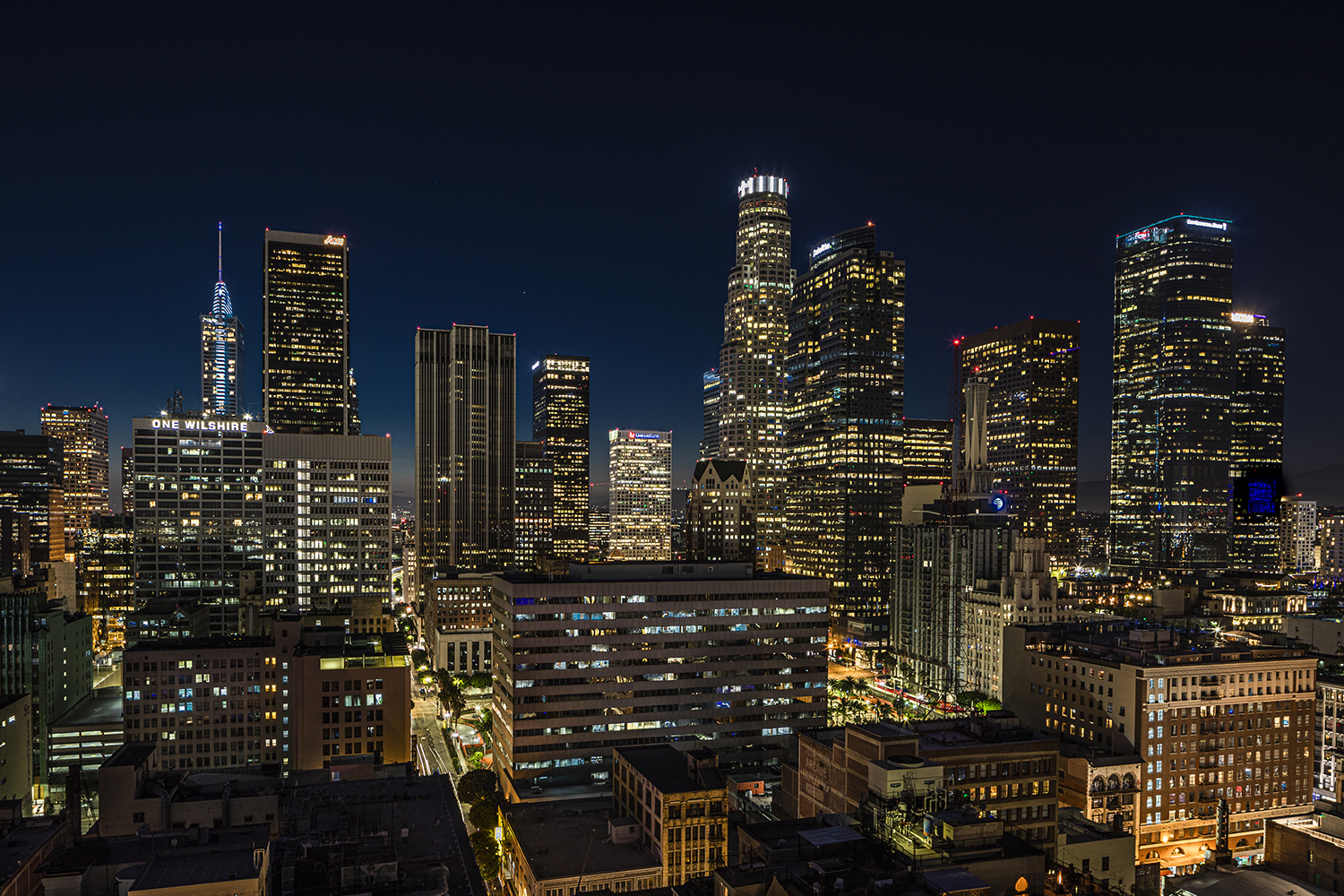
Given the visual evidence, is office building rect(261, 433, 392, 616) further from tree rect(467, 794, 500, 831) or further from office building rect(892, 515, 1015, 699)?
office building rect(892, 515, 1015, 699)

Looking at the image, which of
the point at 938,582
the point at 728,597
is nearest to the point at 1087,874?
the point at 728,597

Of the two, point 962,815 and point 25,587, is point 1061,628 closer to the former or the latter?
point 962,815

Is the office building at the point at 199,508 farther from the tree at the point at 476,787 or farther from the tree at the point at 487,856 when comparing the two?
the tree at the point at 487,856

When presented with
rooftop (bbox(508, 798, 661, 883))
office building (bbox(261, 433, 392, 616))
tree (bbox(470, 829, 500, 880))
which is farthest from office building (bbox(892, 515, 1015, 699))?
office building (bbox(261, 433, 392, 616))

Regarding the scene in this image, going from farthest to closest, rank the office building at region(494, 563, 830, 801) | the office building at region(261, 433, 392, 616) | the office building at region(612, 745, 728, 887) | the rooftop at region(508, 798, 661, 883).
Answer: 1. the office building at region(261, 433, 392, 616)
2. the office building at region(494, 563, 830, 801)
3. the office building at region(612, 745, 728, 887)
4. the rooftop at region(508, 798, 661, 883)

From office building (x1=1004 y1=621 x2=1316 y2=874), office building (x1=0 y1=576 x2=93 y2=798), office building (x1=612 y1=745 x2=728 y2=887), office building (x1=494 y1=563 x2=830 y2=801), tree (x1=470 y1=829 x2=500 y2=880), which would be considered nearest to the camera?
office building (x1=612 y1=745 x2=728 y2=887)

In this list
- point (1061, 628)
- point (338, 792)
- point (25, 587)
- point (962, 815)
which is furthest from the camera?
point (25, 587)

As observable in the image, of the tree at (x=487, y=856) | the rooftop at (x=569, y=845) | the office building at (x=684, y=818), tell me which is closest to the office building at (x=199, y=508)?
the tree at (x=487, y=856)

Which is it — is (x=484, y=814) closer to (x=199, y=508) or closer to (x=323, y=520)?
(x=323, y=520)
